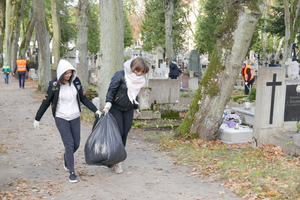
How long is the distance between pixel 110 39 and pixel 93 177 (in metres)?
4.76

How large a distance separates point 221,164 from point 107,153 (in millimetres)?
1977

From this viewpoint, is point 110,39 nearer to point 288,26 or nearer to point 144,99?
point 144,99

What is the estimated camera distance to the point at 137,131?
9.03m

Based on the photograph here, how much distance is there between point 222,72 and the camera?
23.2 ft

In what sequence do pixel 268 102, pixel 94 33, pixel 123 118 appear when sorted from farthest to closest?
1. pixel 94 33
2. pixel 268 102
3. pixel 123 118

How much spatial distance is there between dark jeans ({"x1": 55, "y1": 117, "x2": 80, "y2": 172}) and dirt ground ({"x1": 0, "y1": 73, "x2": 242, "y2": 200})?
365mm

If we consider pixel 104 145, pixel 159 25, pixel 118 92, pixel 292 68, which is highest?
pixel 159 25

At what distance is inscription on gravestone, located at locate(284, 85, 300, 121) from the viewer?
6938 mm

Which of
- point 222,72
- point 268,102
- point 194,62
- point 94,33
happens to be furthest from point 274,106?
point 94,33

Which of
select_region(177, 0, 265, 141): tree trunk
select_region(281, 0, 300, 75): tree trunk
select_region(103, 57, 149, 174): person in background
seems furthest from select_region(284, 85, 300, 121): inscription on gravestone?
select_region(281, 0, 300, 75): tree trunk

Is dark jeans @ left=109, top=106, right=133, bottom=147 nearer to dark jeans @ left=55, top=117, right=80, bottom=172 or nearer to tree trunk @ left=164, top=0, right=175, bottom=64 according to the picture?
dark jeans @ left=55, top=117, right=80, bottom=172

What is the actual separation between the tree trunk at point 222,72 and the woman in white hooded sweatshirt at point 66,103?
10.4 feet

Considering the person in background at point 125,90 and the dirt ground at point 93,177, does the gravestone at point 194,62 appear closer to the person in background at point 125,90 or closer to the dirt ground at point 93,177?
the dirt ground at point 93,177

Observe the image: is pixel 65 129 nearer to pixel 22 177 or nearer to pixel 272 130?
pixel 22 177
